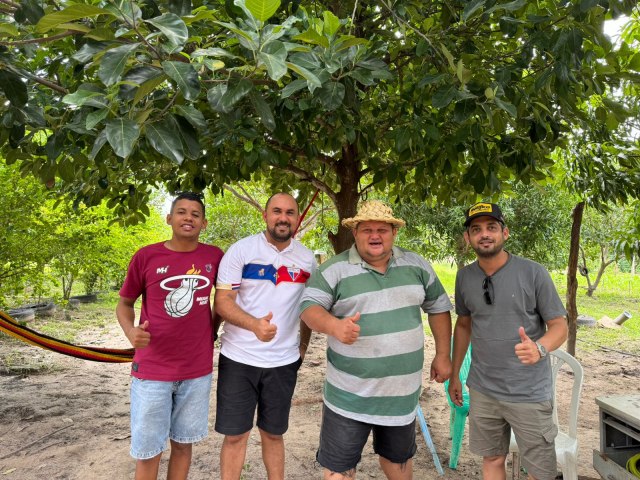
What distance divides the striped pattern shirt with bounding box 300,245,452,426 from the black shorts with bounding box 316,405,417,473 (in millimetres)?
64

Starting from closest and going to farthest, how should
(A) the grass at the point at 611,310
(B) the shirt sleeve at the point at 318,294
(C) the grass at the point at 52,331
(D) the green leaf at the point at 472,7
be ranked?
(D) the green leaf at the point at 472,7, (B) the shirt sleeve at the point at 318,294, (C) the grass at the point at 52,331, (A) the grass at the point at 611,310

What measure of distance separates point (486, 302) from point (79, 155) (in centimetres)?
215

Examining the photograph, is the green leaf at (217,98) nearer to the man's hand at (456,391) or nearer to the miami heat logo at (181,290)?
the miami heat logo at (181,290)

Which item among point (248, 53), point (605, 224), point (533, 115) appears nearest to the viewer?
point (248, 53)

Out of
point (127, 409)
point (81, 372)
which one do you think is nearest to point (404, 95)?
point (127, 409)

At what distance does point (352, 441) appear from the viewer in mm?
2205

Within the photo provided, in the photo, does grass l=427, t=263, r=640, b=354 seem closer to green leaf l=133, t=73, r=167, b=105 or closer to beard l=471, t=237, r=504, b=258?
beard l=471, t=237, r=504, b=258

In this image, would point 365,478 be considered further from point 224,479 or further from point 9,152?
point 9,152

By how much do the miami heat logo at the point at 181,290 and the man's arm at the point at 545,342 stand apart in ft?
4.97

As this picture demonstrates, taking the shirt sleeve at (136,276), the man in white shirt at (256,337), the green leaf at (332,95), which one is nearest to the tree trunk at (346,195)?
the man in white shirt at (256,337)

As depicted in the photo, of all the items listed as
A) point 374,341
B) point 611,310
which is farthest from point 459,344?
point 611,310

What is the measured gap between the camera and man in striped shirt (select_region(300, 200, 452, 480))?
2.16 metres

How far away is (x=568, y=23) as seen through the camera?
5.54 ft

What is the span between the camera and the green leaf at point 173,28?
1.05 metres
